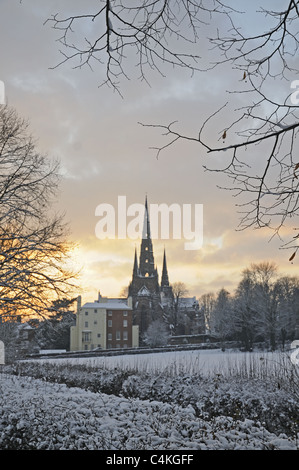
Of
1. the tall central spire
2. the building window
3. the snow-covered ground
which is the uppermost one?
the tall central spire

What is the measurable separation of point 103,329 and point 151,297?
19502 millimetres

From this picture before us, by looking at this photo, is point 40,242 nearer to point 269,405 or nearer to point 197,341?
point 269,405

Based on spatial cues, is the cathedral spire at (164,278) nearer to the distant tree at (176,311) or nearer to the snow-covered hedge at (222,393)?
the distant tree at (176,311)

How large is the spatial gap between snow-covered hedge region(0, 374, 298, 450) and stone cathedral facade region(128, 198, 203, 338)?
62.6 m

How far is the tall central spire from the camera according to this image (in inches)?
3388

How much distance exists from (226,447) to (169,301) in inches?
3137

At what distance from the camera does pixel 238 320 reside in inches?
1940

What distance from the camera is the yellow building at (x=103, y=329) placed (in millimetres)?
57281

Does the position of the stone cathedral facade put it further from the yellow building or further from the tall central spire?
the yellow building

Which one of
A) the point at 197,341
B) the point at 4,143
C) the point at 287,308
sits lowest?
the point at 197,341

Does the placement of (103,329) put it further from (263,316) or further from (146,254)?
(146,254)

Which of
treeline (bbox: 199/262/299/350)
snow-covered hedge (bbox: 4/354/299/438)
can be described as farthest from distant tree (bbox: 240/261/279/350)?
snow-covered hedge (bbox: 4/354/299/438)

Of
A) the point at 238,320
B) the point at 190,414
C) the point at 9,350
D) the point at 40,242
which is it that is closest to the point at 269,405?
the point at 190,414

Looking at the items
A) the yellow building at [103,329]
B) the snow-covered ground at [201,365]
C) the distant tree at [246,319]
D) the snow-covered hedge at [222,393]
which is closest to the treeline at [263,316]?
the distant tree at [246,319]
